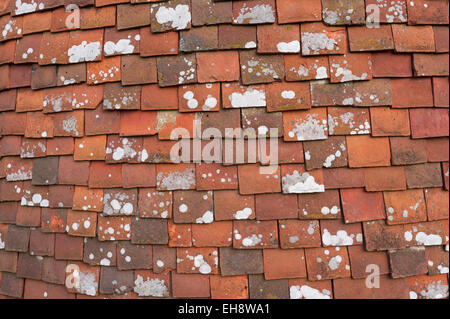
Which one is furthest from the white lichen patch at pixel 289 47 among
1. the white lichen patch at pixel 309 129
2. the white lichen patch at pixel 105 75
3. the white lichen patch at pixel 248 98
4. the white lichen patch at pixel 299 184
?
the white lichen patch at pixel 105 75

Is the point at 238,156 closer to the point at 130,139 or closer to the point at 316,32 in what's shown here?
the point at 130,139

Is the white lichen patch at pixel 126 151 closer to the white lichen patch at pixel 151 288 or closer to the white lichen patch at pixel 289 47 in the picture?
the white lichen patch at pixel 151 288

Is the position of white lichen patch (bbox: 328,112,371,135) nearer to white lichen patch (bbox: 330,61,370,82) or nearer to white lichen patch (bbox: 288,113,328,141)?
white lichen patch (bbox: 288,113,328,141)

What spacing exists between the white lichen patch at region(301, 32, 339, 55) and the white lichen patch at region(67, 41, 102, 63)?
1201 millimetres

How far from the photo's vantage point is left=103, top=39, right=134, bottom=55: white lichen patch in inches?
68.3

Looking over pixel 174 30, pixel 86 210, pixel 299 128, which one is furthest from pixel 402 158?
pixel 86 210

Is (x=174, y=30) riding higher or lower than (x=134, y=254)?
higher

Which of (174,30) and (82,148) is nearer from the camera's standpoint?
(174,30)

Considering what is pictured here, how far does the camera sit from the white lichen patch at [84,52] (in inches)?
69.8

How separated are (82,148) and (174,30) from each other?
35.5 inches

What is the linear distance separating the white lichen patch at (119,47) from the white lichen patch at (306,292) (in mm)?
1680

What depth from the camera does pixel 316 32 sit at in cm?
165

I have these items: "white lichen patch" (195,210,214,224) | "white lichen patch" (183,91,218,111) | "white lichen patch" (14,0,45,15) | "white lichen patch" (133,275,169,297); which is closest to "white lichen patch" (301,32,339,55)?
"white lichen patch" (183,91,218,111)

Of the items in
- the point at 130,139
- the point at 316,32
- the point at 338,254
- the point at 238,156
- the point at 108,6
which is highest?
the point at 108,6
